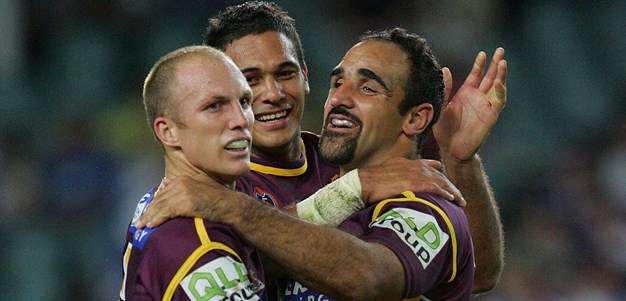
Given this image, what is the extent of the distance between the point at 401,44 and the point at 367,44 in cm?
15

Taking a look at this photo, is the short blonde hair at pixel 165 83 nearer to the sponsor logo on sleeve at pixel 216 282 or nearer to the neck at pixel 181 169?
the neck at pixel 181 169

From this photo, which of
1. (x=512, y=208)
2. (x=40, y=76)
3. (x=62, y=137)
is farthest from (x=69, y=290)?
(x=512, y=208)

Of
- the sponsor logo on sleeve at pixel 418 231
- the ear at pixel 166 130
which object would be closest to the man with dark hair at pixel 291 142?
the sponsor logo on sleeve at pixel 418 231

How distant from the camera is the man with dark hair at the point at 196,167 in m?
4.02

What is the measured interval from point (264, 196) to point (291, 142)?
36 centimetres

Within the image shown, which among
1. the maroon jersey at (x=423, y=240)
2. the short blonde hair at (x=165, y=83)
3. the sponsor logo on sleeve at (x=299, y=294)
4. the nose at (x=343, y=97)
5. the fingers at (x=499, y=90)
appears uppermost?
the short blonde hair at (x=165, y=83)

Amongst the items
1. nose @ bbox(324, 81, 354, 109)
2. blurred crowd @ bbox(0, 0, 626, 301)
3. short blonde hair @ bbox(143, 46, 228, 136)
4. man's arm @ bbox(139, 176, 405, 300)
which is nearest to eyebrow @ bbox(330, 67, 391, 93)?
nose @ bbox(324, 81, 354, 109)

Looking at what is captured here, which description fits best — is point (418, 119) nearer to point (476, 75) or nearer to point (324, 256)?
point (476, 75)

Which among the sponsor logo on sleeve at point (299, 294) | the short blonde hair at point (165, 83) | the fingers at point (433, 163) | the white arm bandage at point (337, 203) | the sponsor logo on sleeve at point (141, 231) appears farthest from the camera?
the fingers at point (433, 163)

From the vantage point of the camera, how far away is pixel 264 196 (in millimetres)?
5277

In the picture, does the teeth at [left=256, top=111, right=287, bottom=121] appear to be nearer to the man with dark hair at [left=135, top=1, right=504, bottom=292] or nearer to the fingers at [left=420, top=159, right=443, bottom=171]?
the man with dark hair at [left=135, top=1, right=504, bottom=292]

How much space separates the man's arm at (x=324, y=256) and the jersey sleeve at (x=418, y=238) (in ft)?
0.16

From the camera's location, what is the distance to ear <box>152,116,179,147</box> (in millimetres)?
4262

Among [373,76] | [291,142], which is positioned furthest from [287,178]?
[373,76]
